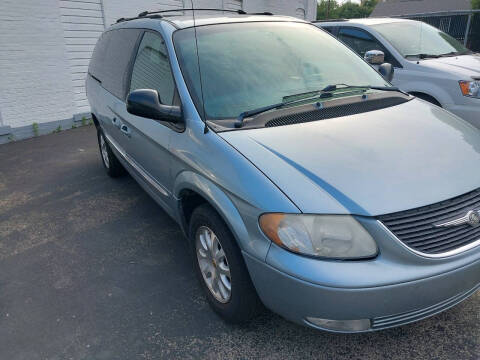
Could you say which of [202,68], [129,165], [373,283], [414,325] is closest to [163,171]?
[202,68]

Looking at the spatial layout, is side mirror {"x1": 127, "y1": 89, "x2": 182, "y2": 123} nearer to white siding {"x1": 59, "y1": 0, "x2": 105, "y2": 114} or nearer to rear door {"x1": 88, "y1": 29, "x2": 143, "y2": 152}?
rear door {"x1": 88, "y1": 29, "x2": 143, "y2": 152}

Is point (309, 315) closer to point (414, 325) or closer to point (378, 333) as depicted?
point (378, 333)

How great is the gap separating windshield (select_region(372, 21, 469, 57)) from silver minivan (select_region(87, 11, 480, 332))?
9.21 feet

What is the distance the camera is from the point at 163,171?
2.95 meters

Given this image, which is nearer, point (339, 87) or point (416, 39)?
point (339, 87)

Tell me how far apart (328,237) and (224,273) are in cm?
79

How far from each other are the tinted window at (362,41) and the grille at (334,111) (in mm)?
3099

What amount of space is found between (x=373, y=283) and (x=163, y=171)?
1.73m

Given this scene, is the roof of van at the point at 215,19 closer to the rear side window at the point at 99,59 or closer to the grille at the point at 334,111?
the grille at the point at 334,111

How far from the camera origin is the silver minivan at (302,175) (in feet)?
6.02

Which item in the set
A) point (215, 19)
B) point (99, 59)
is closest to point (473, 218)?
point (215, 19)

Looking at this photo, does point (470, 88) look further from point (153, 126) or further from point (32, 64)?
point (32, 64)

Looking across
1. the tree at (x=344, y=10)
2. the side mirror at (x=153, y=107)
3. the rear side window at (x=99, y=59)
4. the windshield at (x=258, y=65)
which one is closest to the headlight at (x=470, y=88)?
the windshield at (x=258, y=65)

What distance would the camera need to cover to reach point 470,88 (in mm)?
4781
